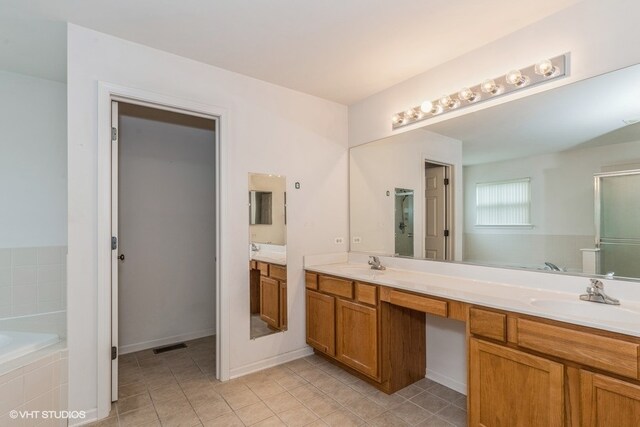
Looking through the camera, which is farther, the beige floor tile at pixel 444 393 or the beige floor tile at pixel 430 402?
the beige floor tile at pixel 444 393

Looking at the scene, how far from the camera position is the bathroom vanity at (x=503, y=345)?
1292 millimetres

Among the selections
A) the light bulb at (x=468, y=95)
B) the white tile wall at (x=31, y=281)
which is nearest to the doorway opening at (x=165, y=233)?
the white tile wall at (x=31, y=281)

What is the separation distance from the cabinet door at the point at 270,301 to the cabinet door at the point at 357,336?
1.84 feet

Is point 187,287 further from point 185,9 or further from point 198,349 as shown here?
point 185,9

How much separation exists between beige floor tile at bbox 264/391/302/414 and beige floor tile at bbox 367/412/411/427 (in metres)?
0.50

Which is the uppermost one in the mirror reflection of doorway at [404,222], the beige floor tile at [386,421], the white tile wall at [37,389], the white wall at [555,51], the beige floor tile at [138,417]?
the white wall at [555,51]

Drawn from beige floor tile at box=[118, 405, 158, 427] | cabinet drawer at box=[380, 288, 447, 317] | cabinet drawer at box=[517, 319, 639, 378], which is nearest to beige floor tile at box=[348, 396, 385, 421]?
cabinet drawer at box=[380, 288, 447, 317]

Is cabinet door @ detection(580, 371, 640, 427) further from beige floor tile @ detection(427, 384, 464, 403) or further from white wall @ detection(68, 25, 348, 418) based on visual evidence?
white wall @ detection(68, 25, 348, 418)

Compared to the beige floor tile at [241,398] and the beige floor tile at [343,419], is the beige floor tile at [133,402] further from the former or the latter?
the beige floor tile at [343,419]

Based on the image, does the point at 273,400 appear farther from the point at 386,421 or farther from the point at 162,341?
the point at 162,341

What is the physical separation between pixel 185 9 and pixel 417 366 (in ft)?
9.51

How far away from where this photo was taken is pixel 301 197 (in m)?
3.00

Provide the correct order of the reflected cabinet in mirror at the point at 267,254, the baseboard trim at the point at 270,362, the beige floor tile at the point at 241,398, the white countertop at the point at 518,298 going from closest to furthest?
the white countertop at the point at 518,298 → the beige floor tile at the point at 241,398 → the baseboard trim at the point at 270,362 → the reflected cabinet in mirror at the point at 267,254

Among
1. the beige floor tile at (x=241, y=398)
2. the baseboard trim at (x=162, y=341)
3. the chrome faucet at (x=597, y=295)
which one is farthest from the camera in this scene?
the baseboard trim at (x=162, y=341)
